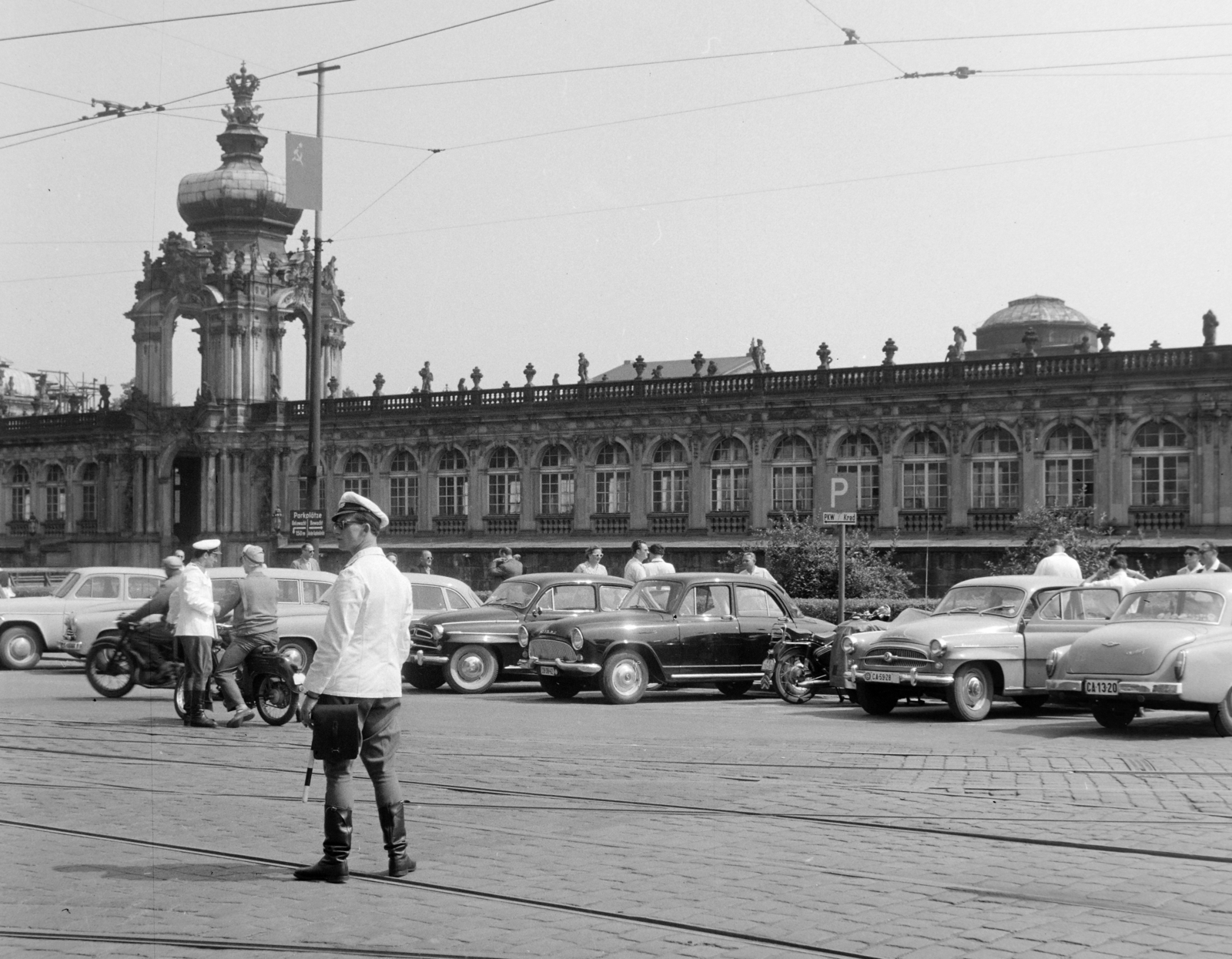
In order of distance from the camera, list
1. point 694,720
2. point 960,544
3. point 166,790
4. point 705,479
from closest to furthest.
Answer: point 166,790
point 694,720
point 960,544
point 705,479

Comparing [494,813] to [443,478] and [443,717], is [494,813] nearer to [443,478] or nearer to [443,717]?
[443,717]

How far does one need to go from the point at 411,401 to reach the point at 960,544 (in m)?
22.3

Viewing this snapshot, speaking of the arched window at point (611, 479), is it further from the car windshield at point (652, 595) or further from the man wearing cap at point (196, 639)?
the man wearing cap at point (196, 639)

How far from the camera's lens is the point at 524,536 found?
55594 mm

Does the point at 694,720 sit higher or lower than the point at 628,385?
lower

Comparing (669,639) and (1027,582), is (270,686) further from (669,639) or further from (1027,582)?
(1027,582)

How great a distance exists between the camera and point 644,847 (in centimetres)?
950

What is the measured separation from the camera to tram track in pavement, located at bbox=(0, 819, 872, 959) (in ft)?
23.4

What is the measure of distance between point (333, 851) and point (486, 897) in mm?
867

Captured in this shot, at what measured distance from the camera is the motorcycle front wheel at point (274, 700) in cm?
1730

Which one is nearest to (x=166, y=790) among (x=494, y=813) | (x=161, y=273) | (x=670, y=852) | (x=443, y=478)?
(x=494, y=813)

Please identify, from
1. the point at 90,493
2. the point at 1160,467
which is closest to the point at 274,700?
the point at 1160,467

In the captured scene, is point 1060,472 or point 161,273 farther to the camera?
point 161,273

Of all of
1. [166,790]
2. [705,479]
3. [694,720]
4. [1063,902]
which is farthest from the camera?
[705,479]
